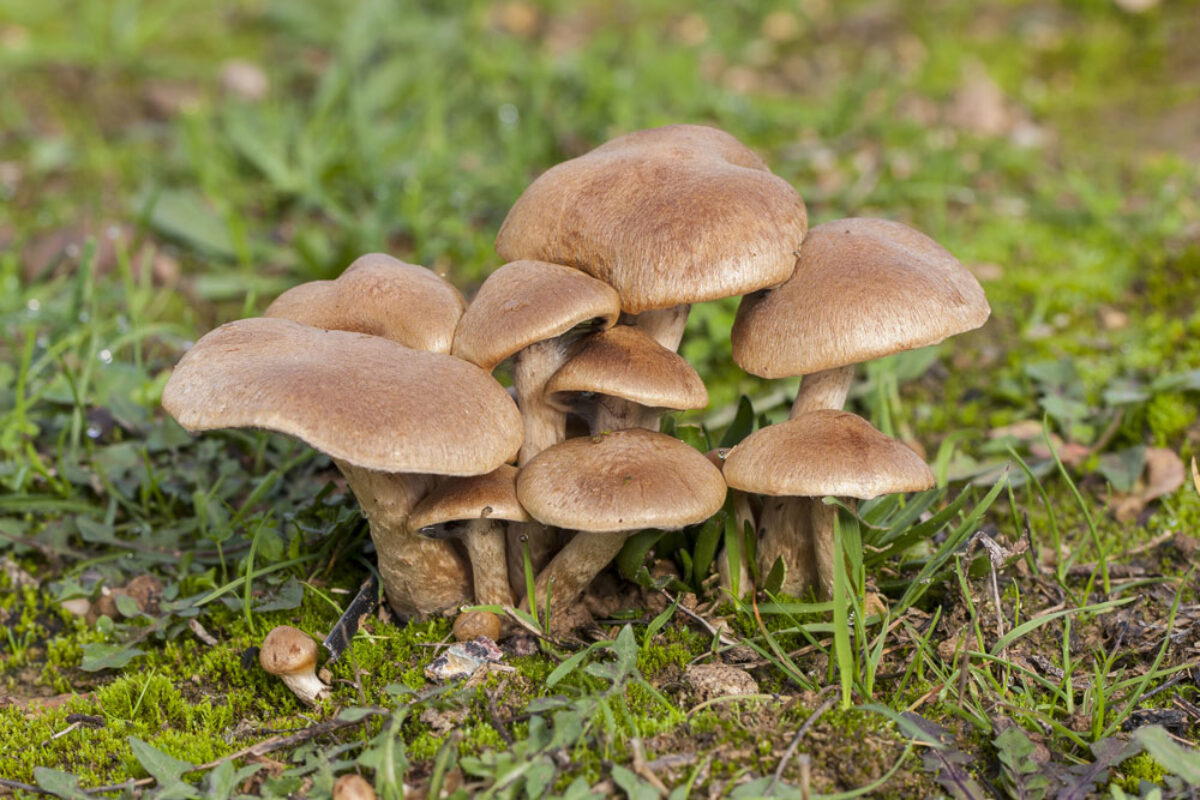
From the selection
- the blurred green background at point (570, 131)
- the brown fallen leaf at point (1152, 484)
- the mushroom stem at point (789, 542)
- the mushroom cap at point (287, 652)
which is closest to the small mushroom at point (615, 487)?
the mushroom stem at point (789, 542)

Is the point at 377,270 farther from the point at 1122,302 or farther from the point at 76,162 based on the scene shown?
the point at 76,162

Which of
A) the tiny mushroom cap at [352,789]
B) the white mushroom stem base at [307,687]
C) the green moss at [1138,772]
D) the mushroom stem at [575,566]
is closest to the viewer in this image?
the tiny mushroom cap at [352,789]

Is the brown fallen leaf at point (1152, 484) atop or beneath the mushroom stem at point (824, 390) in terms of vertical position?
beneath

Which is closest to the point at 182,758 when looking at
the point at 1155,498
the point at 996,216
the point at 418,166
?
the point at 1155,498

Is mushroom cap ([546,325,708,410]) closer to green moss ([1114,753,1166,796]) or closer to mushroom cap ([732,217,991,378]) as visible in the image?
mushroom cap ([732,217,991,378])

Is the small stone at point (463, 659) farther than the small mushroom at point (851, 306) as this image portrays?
Yes

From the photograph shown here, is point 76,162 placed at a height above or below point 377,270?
below

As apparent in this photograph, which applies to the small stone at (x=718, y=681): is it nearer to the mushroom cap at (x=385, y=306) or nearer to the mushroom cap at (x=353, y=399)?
the mushroom cap at (x=353, y=399)

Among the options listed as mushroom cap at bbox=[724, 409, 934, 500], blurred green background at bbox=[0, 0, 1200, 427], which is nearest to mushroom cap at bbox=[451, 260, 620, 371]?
mushroom cap at bbox=[724, 409, 934, 500]
